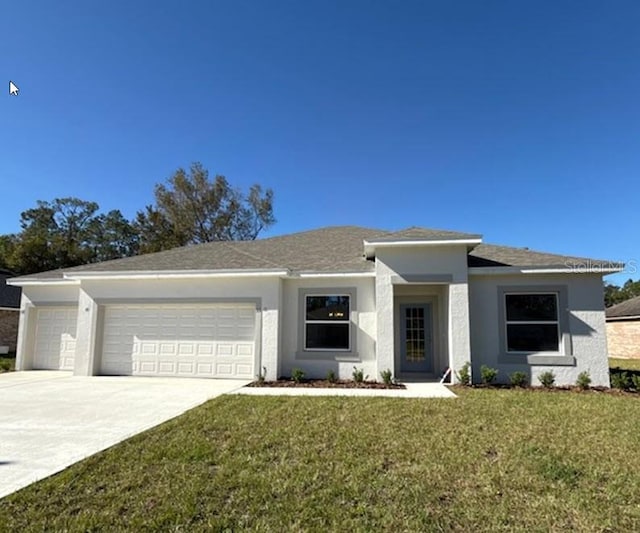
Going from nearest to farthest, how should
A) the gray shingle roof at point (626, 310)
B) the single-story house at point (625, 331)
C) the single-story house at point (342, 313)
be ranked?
the single-story house at point (342, 313) < the single-story house at point (625, 331) < the gray shingle roof at point (626, 310)

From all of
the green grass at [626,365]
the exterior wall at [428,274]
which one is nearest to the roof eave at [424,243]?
the exterior wall at [428,274]

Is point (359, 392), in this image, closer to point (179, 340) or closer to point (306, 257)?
point (306, 257)

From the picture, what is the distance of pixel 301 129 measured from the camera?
16.6m

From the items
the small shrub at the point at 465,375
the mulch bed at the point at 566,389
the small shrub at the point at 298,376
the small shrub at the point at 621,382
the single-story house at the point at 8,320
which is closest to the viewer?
the mulch bed at the point at 566,389

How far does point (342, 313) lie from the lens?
12.1 metres

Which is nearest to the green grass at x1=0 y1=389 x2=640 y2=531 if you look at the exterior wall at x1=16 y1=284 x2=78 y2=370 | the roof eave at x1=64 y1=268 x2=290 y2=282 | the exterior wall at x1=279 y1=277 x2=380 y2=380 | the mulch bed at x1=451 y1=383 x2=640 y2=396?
the mulch bed at x1=451 y1=383 x2=640 y2=396

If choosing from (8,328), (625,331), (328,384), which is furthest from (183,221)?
(625,331)

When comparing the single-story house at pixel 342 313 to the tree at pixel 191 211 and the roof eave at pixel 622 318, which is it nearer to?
the roof eave at pixel 622 318

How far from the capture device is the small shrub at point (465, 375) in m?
10.6

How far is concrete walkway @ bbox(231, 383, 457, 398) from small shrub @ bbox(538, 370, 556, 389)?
109 inches

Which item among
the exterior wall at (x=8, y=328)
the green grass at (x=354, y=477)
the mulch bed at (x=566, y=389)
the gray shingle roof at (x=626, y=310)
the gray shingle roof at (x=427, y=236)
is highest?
the gray shingle roof at (x=427, y=236)

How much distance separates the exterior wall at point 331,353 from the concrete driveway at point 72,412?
1787mm

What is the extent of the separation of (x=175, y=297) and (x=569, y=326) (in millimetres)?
11750

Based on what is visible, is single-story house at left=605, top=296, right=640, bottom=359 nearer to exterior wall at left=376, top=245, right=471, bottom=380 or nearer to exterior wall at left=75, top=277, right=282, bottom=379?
exterior wall at left=376, top=245, right=471, bottom=380
